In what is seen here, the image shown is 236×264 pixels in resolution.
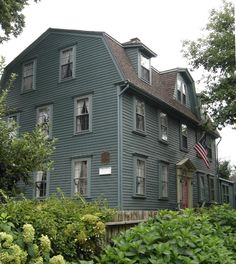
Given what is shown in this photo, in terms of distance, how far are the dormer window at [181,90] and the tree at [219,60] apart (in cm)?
264

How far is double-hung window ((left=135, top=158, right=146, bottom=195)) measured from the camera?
1928 cm

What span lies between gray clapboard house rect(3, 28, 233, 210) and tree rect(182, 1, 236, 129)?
7.97ft

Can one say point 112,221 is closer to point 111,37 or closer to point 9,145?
point 9,145

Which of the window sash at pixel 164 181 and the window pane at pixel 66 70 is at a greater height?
the window pane at pixel 66 70

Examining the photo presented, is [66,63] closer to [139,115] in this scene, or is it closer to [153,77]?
[139,115]

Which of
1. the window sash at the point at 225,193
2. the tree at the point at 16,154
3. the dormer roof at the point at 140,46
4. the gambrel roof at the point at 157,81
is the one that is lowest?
the tree at the point at 16,154

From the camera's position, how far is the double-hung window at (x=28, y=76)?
2310cm

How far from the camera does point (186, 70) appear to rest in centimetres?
2719

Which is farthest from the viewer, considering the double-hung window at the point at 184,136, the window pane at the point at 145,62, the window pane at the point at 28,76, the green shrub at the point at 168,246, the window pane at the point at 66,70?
the double-hung window at the point at 184,136

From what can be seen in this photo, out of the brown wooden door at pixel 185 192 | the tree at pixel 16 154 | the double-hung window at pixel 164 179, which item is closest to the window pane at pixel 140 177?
the double-hung window at pixel 164 179

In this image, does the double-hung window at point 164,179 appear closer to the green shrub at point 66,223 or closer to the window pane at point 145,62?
the window pane at point 145,62

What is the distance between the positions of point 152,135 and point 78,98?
4.40 m

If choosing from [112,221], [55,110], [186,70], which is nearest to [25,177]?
[112,221]

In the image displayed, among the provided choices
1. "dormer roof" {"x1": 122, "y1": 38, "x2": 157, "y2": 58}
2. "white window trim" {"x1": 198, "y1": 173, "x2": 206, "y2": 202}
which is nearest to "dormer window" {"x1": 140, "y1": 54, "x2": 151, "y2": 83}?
"dormer roof" {"x1": 122, "y1": 38, "x2": 157, "y2": 58}
